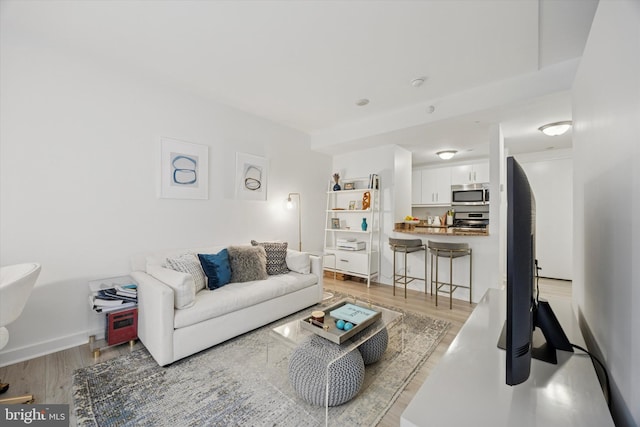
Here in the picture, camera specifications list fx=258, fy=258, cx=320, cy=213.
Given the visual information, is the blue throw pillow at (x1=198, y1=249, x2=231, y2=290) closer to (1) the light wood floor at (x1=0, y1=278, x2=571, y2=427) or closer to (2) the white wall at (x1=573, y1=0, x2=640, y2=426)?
(1) the light wood floor at (x1=0, y1=278, x2=571, y2=427)

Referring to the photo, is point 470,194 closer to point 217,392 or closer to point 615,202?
point 615,202

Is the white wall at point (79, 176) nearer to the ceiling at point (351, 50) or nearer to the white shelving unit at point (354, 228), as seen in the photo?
the ceiling at point (351, 50)

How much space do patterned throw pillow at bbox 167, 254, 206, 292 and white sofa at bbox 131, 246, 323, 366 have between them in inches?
3.7

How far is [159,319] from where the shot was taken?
1.96m

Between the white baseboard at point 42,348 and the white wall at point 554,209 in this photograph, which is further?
the white wall at point 554,209

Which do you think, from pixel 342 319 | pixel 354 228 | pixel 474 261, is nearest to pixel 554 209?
pixel 474 261

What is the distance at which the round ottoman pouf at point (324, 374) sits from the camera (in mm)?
1570

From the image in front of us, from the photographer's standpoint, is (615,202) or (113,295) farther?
(113,295)

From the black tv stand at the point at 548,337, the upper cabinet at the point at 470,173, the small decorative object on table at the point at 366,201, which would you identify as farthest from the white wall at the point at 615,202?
the upper cabinet at the point at 470,173

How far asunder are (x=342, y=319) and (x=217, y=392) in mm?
965

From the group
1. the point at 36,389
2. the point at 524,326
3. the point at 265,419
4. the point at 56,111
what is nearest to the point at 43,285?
the point at 36,389

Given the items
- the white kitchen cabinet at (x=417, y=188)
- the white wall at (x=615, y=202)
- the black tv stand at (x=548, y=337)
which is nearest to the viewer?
the white wall at (x=615, y=202)

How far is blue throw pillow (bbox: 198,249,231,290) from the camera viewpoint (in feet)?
8.65

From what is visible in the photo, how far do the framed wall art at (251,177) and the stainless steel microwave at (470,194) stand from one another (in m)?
4.18
